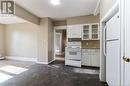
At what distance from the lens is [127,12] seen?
139cm

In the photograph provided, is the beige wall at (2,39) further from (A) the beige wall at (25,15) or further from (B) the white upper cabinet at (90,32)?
(B) the white upper cabinet at (90,32)

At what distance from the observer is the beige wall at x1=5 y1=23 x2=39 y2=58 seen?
613 centimetres

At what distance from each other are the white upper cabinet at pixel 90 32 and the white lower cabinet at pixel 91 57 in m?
0.65

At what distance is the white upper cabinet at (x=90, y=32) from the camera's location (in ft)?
15.4

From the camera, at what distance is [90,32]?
4758mm

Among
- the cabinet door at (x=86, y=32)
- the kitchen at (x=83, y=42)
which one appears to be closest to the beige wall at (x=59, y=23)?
the kitchen at (x=83, y=42)

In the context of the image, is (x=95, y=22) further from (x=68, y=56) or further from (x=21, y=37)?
(x=21, y=37)

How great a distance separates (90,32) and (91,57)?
1.23m

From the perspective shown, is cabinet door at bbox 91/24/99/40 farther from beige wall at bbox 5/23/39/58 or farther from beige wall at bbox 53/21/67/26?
beige wall at bbox 5/23/39/58

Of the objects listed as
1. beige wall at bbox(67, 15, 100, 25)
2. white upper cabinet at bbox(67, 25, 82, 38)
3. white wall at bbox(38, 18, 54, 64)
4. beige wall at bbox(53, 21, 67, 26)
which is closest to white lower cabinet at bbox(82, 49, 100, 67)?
white upper cabinet at bbox(67, 25, 82, 38)

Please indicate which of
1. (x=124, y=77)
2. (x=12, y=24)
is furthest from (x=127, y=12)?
(x=12, y=24)

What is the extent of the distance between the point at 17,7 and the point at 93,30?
3507 mm

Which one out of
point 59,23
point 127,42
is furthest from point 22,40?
point 127,42

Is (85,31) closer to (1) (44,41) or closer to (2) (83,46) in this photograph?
(2) (83,46)
